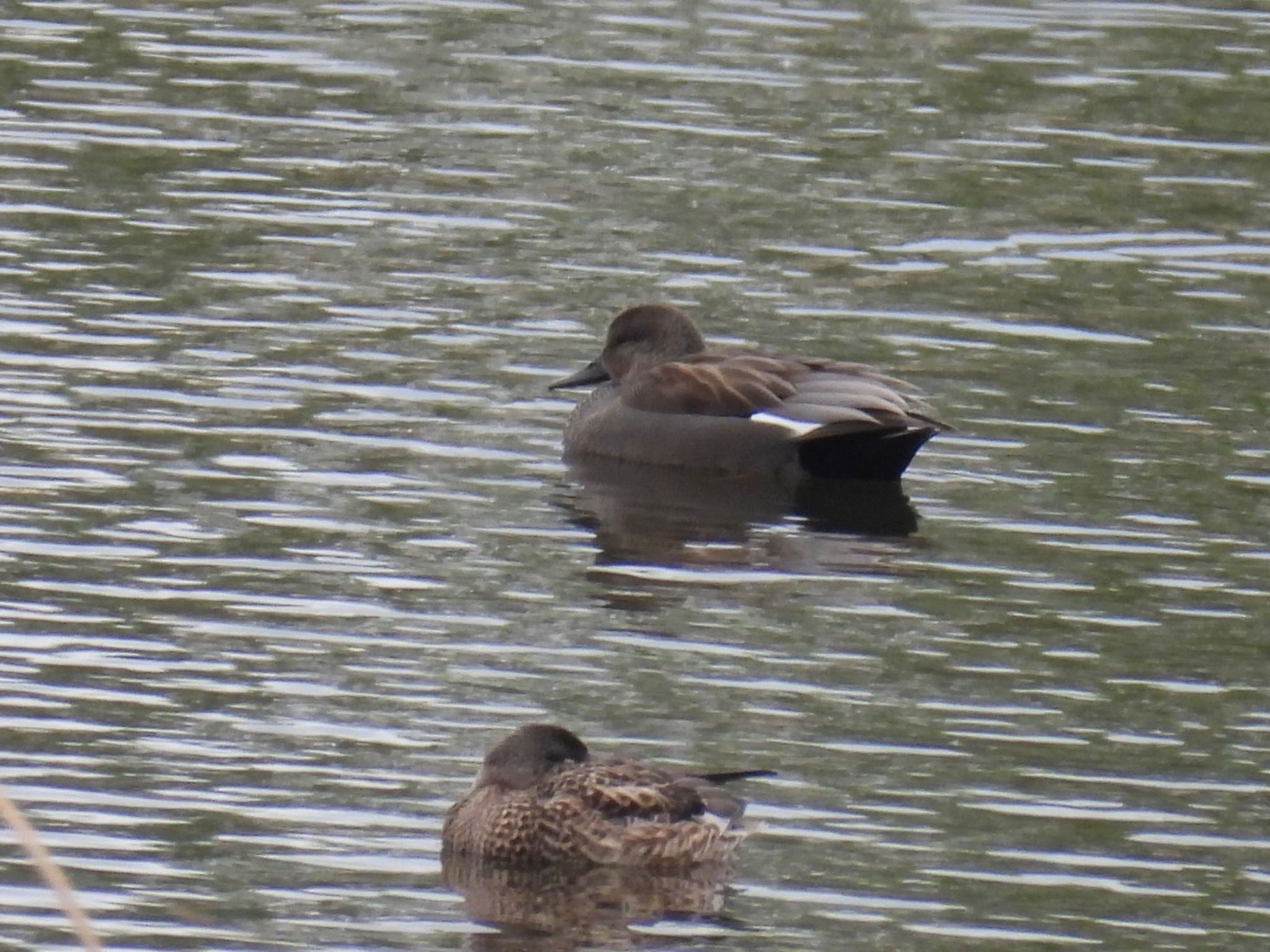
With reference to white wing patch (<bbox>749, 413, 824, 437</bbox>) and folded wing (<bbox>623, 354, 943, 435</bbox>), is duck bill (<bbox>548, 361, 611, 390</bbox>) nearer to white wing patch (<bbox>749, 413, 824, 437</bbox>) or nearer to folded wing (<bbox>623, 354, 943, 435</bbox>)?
folded wing (<bbox>623, 354, 943, 435</bbox>)

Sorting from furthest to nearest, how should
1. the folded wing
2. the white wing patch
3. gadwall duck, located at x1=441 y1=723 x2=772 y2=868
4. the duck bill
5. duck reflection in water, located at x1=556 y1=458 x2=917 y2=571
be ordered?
the duck bill
the white wing patch
the folded wing
duck reflection in water, located at x1=556 y1=458 x2=917 y2=571
gadwall duck, located at x1=441 y1=723 x2=772 y2=868

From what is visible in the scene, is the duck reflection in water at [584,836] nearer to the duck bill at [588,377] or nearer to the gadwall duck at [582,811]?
the gadwall duck at [582,811]

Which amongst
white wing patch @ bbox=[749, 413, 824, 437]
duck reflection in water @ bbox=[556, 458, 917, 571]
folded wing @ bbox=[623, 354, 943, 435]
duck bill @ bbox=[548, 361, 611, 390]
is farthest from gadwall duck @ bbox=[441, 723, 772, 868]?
duck bill @ bbox=[548, 361, 611, 390]

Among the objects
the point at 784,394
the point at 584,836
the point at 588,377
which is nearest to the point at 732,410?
the point at 784,394

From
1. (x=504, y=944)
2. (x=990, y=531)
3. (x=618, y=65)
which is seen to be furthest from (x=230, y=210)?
(x=504, y=944)

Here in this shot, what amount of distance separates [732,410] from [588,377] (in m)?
0.93

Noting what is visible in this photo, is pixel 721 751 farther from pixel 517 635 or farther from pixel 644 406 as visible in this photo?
pixel 644 406

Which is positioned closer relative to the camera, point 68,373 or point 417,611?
point 417,611

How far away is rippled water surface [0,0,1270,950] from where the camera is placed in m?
9.04

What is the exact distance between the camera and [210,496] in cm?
1259

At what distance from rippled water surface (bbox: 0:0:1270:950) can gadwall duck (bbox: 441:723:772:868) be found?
0.13 meters

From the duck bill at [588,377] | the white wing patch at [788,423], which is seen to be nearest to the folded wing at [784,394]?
the white wing patch at [788,423]

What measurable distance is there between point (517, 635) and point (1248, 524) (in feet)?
11.1

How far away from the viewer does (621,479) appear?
14.0m
